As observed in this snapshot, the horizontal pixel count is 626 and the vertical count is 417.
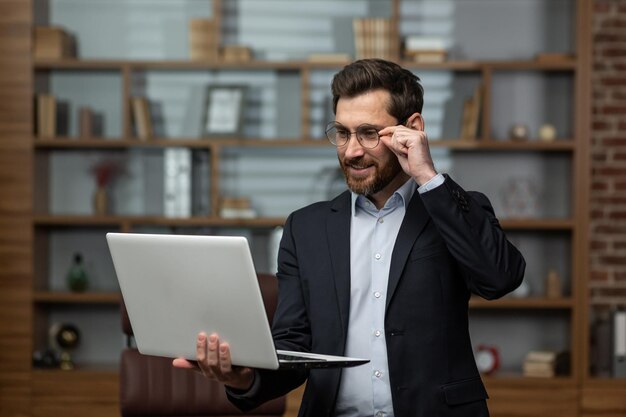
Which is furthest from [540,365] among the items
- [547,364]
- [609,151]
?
A: [609,151]

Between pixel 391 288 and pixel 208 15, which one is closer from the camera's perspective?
pixel 391 288

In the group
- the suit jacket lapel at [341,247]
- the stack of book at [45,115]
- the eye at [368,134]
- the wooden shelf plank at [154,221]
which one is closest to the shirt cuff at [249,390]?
the suit jacket lapel at [341,247]

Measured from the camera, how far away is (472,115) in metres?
5.62

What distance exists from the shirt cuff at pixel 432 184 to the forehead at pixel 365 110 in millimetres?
189

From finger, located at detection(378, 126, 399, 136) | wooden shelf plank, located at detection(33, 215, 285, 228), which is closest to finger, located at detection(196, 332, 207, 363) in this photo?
finger, located at detection(378, 126, 399, 136)

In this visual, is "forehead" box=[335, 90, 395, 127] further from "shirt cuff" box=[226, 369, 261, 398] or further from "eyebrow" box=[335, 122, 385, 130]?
"shirt cuff" box=[226, 369, 261, 398]

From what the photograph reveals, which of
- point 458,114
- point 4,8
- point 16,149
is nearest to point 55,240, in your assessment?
point 16,149

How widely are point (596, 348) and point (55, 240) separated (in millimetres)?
2954

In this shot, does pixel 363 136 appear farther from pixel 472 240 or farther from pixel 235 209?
pixel 235 209

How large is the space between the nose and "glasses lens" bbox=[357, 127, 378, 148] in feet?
0.04

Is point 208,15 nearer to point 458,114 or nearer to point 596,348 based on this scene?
point 458,114

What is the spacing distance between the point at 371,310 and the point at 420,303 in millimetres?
113

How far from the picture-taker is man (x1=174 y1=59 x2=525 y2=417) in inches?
90.5

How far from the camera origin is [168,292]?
2.18m
